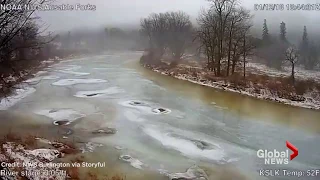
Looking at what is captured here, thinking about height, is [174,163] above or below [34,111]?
below

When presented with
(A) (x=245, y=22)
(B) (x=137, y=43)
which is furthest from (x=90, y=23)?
(A) (x=245, y=22)

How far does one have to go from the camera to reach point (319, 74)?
2.49 m

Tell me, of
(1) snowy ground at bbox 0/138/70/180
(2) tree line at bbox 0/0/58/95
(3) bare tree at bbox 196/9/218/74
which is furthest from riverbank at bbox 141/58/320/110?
(1) snowy ground at bbox 0/138/70/180

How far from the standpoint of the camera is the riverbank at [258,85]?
8.22ft

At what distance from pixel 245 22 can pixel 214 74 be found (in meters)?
0.48

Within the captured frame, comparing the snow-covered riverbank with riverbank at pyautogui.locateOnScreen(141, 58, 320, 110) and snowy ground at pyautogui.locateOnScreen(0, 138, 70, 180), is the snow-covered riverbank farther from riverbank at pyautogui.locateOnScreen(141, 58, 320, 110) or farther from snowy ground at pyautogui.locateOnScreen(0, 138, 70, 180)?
snowy ground at pyautogui.locateOnScreen(0, 138, 70, 180)

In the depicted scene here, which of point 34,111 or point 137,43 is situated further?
point 137,43

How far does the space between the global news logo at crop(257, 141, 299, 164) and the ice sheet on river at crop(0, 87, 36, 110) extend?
1.84 metres

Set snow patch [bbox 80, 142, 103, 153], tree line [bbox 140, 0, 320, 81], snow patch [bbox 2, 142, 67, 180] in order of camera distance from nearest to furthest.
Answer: snow patch [bbox 2, 142, 67, 180]
snow patch [bbox 80, 142, 103, 153]
tree line [bbox 140, 0, 320, 81]

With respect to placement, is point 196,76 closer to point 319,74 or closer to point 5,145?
point 319,74

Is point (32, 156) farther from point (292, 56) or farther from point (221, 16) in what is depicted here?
point (292, 56)

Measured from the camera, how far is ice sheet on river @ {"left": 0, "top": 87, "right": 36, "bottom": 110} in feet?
8.49

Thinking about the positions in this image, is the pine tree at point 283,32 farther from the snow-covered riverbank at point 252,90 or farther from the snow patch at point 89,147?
the snow patch at point 89,147

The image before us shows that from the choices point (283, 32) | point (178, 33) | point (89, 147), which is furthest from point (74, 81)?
point (283, 32)
